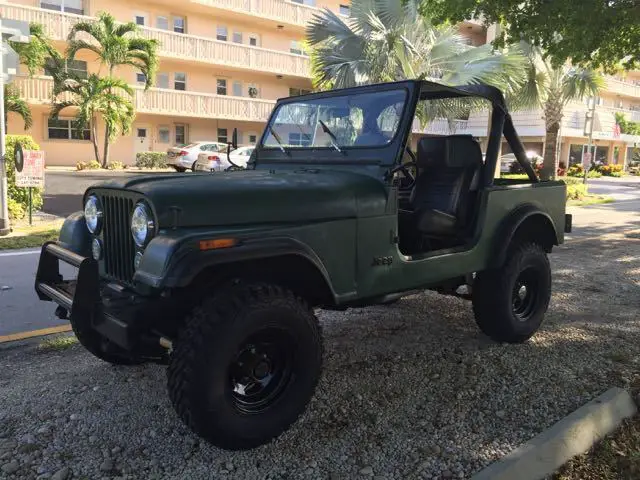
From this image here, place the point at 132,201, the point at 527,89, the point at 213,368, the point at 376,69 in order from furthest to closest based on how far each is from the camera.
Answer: the point at 527,89, the point at 376,69, the point at 132,201, the point at 213,368

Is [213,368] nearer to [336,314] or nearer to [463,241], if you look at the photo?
[463,241]

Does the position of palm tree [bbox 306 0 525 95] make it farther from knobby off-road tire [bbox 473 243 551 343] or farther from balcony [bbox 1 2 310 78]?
balcony [bbox 1 2 310 78]

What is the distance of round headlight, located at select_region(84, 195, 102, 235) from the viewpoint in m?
3.19

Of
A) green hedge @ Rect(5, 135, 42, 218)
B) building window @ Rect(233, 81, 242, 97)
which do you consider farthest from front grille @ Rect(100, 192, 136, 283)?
building window @ Rect(233, 81, 242, 97)

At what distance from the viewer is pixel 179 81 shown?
2572cm

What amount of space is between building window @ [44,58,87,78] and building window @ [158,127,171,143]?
4.09 m

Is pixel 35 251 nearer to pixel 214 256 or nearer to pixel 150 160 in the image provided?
pixel 214 256

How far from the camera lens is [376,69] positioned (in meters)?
13.7

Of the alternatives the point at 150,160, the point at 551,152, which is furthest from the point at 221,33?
the point at 551,152

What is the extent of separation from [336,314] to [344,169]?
1.82 m

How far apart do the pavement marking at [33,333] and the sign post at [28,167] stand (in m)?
5.33

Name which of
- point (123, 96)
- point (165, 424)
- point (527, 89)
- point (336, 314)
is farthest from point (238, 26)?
point (165, 424)

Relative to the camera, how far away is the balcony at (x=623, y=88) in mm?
41781

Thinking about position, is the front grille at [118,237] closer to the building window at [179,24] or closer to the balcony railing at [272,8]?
the balcony railing at [272,8]
